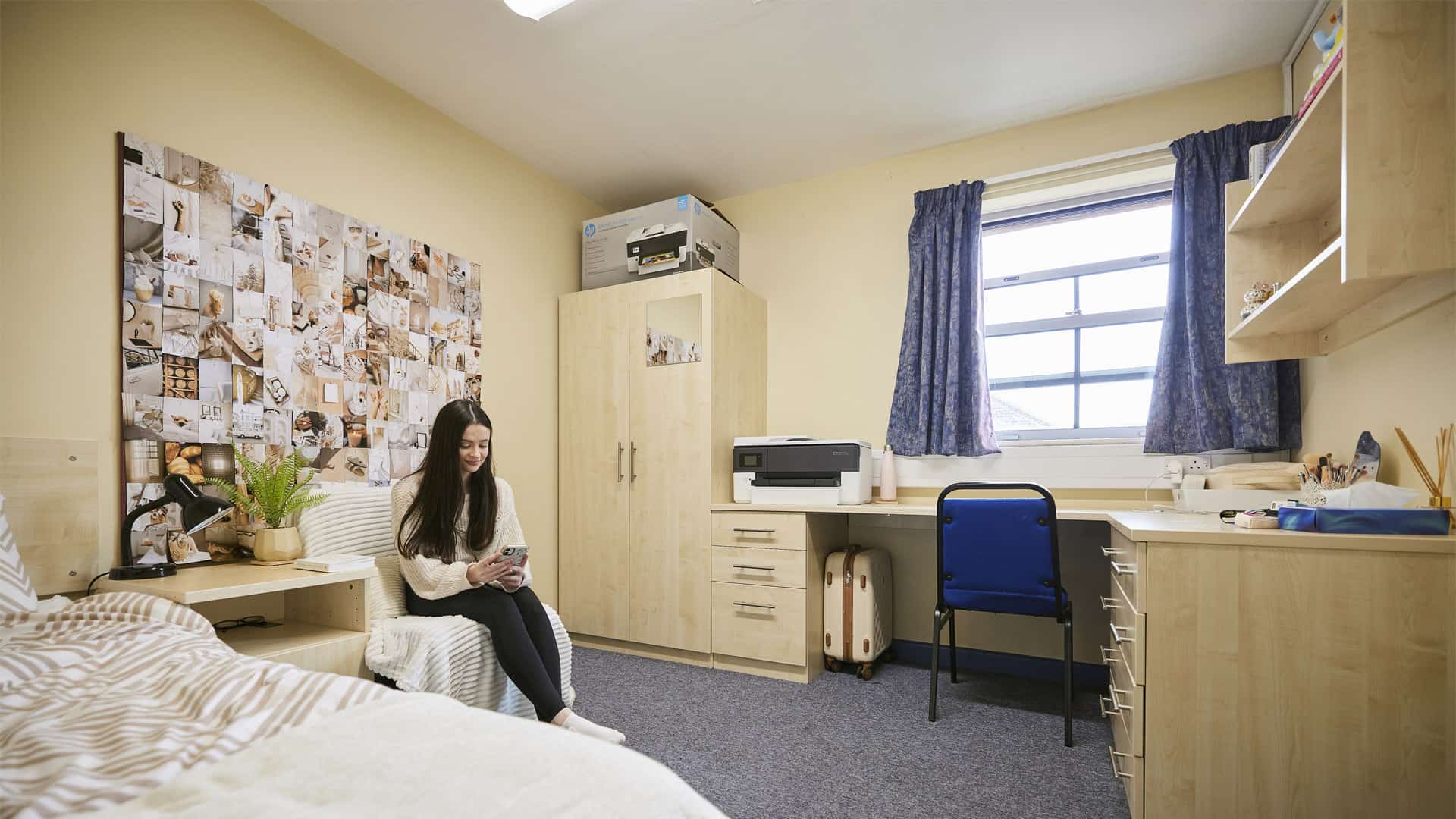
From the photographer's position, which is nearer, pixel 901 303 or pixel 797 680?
pixel 797 680

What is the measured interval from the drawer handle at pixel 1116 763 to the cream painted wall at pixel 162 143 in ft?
8.40

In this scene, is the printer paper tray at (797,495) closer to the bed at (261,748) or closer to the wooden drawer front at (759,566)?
the wooden drawer front at (759,566)

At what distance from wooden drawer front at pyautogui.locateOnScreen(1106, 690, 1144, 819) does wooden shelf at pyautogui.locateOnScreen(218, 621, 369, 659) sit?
206 cm

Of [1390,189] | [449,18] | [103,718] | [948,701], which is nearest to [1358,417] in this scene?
[1390,189]

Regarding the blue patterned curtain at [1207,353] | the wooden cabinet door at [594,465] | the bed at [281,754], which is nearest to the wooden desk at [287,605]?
the bed at [281,754]

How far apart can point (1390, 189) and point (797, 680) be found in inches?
96.3

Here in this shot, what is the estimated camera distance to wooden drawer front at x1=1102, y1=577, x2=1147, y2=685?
1597mm

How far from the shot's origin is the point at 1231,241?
2205 millimetres

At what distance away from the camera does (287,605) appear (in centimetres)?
211

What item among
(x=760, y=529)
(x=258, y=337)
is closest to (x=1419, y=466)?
(x=760, y=529)

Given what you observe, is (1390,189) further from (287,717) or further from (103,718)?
(103,718)

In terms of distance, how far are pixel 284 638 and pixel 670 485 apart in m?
1.68

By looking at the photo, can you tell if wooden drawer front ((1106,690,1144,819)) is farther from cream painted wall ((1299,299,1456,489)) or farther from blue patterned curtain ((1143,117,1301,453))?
blue patterned curtain ((1143,117,1301,453))

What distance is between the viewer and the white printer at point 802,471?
115 inches
